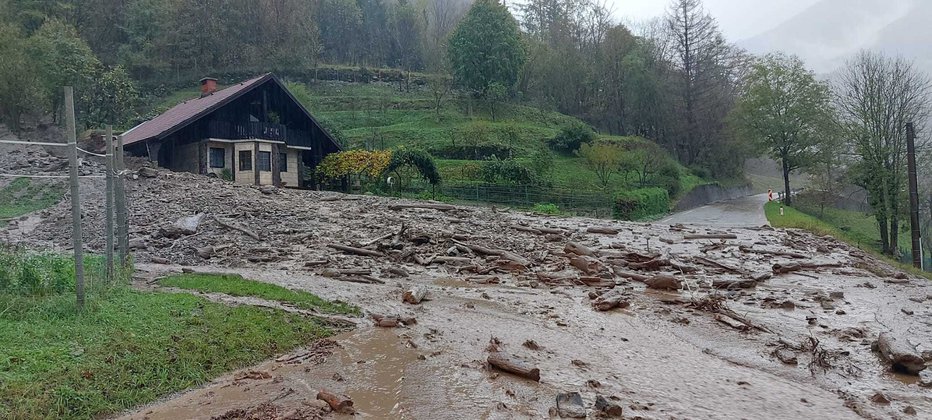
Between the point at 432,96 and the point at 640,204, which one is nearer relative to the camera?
the point at 640,204

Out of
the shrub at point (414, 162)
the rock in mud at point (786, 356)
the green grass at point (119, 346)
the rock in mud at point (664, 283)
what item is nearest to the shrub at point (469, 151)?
the shrub at point (414, 162)

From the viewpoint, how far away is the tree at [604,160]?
4178 centimetres

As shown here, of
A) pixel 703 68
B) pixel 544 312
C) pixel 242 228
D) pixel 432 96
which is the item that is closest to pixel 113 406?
pixel 544 312

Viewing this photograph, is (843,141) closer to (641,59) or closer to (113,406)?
(641,59)

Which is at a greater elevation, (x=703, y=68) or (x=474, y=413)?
(x=703, y=68)

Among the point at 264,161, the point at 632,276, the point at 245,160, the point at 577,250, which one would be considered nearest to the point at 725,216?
the point at 577,250

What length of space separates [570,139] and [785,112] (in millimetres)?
16970

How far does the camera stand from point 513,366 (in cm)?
735

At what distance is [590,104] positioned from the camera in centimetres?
6781

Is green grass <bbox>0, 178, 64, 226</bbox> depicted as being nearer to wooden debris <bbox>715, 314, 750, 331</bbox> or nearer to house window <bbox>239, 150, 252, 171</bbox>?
house window <bbox>239, 150, 252, 171</bbox>

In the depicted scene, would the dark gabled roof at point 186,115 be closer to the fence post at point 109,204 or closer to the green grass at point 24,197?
the green grass at point 24,197

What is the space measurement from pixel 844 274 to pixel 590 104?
53.5m

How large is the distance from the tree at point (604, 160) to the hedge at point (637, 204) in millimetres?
3475

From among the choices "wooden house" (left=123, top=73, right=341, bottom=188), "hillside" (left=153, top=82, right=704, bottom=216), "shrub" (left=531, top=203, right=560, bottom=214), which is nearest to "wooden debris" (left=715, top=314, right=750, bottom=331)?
"shrub" (left=531, top=203, right=560, bottom=214)
